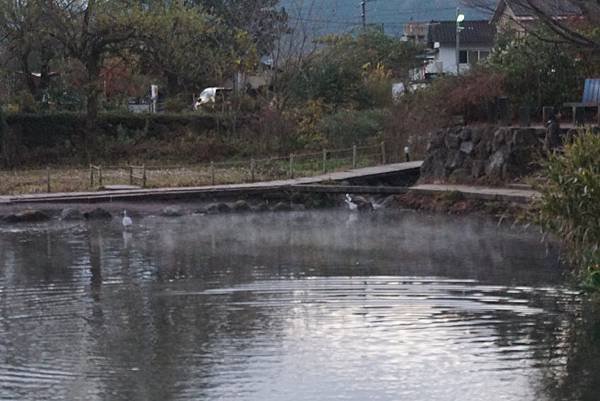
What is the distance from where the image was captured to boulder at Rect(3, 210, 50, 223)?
1020 inches

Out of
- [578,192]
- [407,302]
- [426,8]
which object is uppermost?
[426,8]

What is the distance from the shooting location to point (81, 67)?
1556 inches

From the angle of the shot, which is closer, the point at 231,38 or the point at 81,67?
the point at 81,67

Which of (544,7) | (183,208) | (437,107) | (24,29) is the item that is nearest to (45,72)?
(24,29)

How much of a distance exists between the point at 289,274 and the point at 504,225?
769cm

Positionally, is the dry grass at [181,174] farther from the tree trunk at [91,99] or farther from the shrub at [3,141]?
the tree trunk at [91,99]

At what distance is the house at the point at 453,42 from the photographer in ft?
222

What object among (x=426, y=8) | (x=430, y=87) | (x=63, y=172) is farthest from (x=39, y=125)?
(x=426, y=8)

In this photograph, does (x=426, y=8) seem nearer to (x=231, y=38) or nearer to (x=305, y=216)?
(x=231, y=38)

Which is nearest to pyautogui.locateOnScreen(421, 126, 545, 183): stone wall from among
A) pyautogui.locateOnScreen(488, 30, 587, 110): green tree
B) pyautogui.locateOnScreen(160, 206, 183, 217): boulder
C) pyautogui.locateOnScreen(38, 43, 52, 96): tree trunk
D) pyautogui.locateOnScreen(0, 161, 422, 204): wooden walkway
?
pyautogui.locateOnScreen(0, 161, 422, 204): wooden walkway

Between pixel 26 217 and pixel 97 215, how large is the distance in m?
1.56

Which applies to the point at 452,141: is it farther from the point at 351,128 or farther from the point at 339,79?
the point at 339,79

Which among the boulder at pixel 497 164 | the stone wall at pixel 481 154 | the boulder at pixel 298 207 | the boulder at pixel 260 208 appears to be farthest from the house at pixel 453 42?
the boulder at pixel 260 208

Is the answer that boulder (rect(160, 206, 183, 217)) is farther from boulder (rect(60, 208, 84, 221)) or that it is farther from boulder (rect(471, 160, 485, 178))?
boulder (rect(471, 160, 485, 178))
